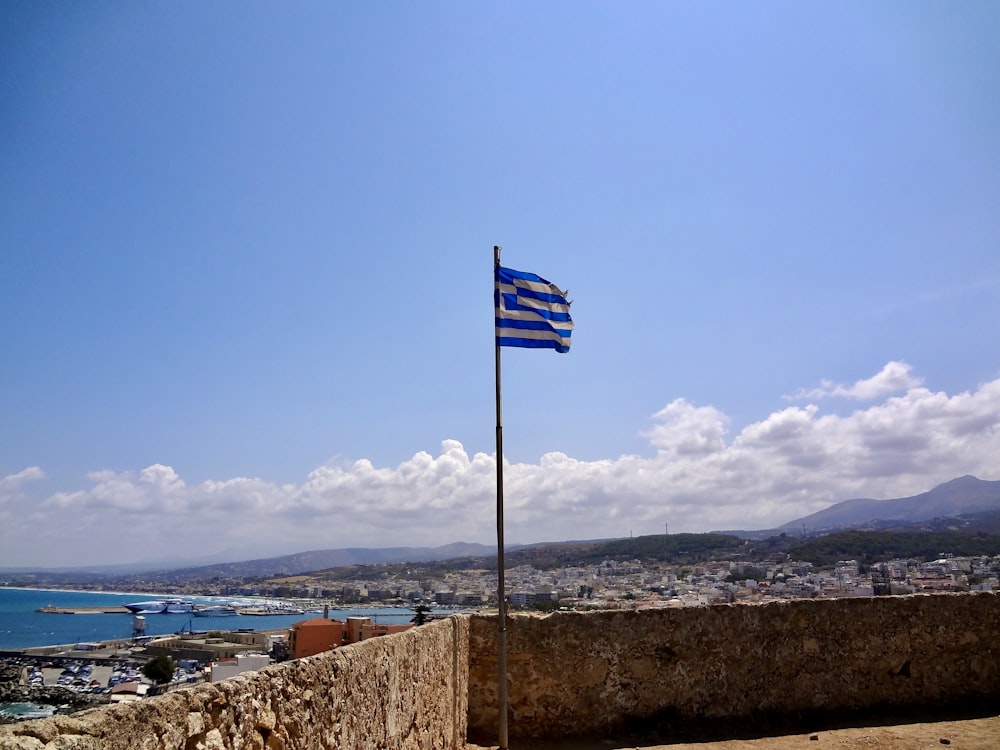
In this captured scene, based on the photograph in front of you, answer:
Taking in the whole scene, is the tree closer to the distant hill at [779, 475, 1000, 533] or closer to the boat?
the distant hill at [779, 475, 1000, 533]

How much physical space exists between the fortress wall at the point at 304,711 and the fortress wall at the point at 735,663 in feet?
4.02

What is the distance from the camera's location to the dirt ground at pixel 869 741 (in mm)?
6688

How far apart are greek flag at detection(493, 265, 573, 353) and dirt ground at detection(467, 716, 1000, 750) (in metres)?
4.23

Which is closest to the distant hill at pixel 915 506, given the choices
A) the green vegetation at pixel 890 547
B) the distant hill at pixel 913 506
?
the distant hill at pixel 913 506

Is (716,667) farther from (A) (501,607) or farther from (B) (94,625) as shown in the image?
(B) (94,625)

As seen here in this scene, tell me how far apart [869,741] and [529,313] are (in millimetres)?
5526

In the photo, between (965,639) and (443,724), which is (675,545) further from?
(443,724)

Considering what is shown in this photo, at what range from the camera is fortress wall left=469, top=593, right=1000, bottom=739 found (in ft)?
24.7

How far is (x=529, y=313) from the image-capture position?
7.87m

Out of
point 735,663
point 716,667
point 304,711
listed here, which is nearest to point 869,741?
point 735,663

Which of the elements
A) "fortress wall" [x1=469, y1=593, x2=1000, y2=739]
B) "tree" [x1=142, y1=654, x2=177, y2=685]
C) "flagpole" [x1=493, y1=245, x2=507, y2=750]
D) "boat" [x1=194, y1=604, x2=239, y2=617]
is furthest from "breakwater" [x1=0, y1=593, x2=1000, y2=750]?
"boat" [x1=194, y1=604, x2=239, y2=617]

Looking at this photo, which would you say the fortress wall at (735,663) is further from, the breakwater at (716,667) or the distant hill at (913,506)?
the distant hill at (913,506)

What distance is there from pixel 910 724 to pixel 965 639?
1.57 m

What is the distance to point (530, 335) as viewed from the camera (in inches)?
308
